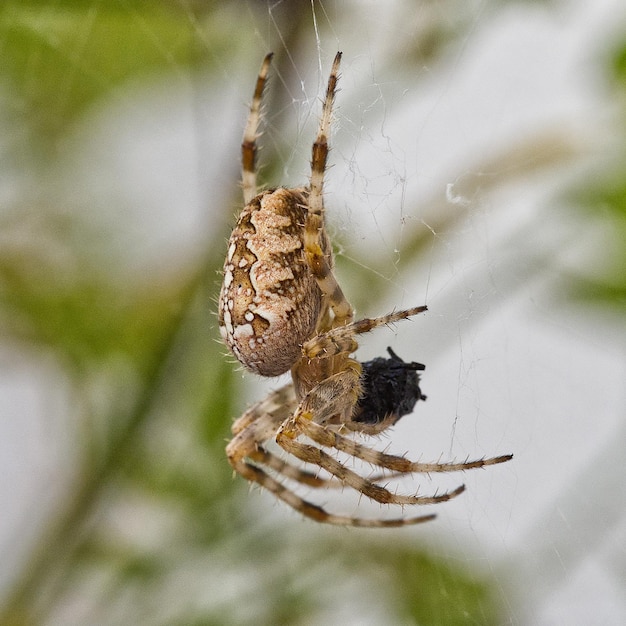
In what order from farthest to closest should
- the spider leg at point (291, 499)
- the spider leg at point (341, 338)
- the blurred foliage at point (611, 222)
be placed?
the spider leg at point (291, 499)
the blurred foliage at point (611, 222)
the spider leg at point (341, 338)

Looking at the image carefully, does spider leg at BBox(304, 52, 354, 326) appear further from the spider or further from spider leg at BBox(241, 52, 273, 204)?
spider leg at BBox(241, 52, 273, 204)

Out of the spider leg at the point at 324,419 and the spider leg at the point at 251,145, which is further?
the spider leg at the point at 251,145

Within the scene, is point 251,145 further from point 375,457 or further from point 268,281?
point 375,457

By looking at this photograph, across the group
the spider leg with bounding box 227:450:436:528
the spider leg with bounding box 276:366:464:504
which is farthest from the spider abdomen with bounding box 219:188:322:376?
the spider leg with bounding box 227:450:436:528

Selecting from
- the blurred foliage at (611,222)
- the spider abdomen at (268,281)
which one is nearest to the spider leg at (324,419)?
the spider abdomen at (268,281)

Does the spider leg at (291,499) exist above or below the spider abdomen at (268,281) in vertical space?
below

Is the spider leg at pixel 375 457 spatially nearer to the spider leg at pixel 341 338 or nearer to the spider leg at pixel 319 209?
the spider leg at pixel 341 338

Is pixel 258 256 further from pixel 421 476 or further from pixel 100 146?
pixel 100 146

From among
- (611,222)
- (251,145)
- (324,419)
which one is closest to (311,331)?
(324,419)
